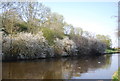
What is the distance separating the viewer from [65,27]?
31.5m

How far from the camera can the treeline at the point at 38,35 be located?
55.6 ft

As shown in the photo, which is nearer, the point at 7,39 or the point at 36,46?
the point at 7,39

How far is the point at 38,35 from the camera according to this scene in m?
19.9

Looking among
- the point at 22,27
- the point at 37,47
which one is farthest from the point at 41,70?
the point at 22,27

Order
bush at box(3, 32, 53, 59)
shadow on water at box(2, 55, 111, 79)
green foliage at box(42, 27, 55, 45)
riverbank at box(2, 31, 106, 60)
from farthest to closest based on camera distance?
green foliage at box(42, 27, 55, 45) → riverbank at box(2, 31, 106, 60) → bush at box(3, 32, 53, 59) → shadow on water at box(2, 55, 111, 79)

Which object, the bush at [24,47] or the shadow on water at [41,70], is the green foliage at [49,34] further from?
the shadow on water at [41,70]

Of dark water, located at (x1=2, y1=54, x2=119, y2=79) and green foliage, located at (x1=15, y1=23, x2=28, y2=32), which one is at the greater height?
green foliage, located at (x1=15, y1=23, x2=28, y2=32)

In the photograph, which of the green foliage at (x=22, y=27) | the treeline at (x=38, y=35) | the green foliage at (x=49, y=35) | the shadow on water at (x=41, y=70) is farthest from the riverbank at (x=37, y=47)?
the green foliage at (x=22, y=27)

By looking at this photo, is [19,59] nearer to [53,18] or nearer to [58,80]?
[58,80]

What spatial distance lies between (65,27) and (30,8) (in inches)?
413

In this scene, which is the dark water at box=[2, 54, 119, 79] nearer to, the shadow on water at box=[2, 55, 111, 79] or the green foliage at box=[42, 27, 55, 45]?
the shadow on water at box=[2, 55, 111, 79]

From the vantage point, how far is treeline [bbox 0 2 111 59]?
55.6ft

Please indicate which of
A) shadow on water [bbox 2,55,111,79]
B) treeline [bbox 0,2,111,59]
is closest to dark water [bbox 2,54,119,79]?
shadow on water [bbox 2,55,111,79]

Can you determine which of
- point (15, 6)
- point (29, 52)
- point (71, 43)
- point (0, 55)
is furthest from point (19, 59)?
point (71, 43)
